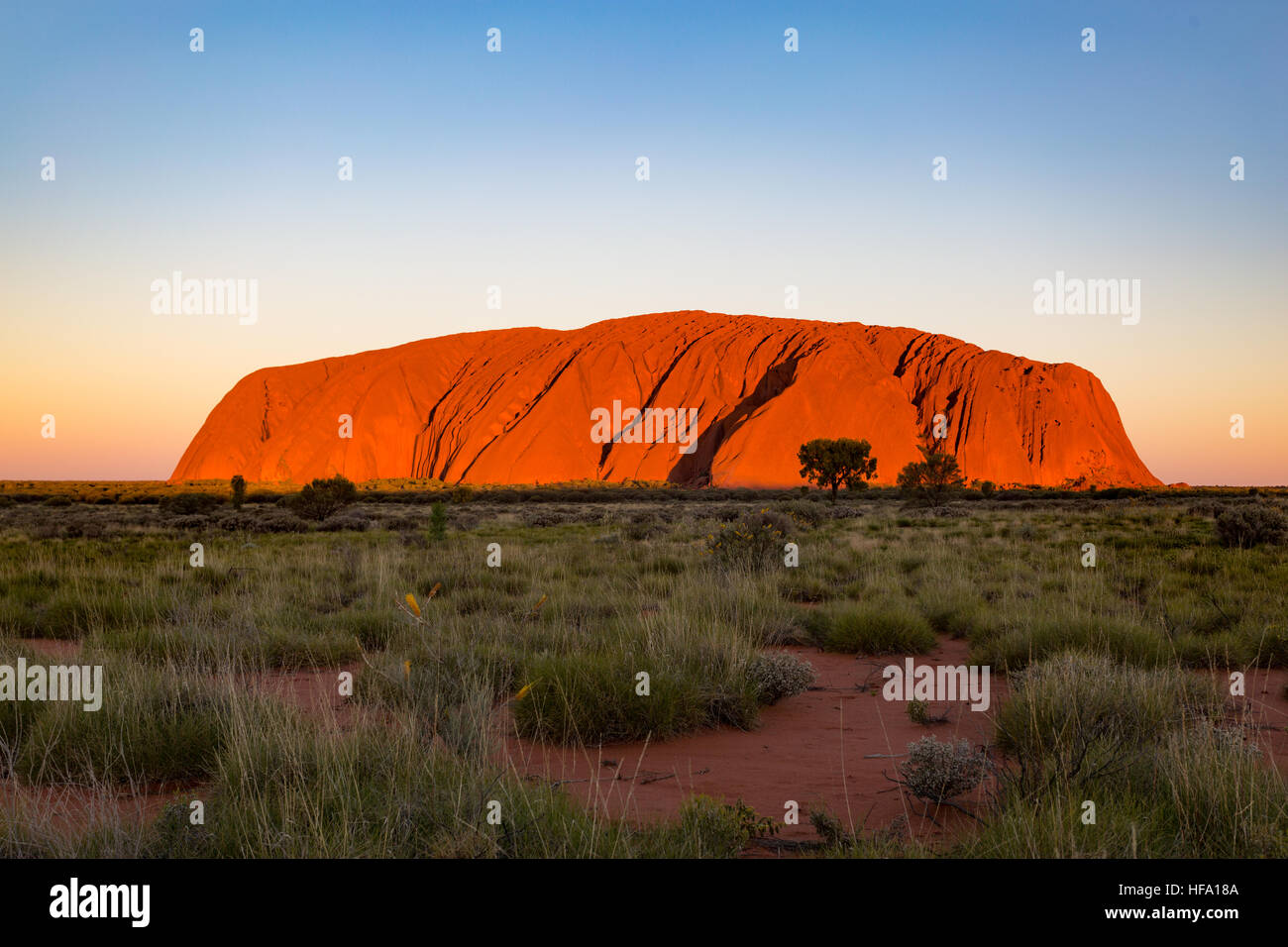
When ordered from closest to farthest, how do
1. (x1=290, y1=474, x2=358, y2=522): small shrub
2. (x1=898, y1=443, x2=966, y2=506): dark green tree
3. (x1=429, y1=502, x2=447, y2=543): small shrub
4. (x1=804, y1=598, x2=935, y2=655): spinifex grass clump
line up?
(x1=804, y1=598, x2=935, y2=655): spinifex grass clump, (x1=429, y1=502, x2=447, y2=543): small shrub, (x1=290, y1=474, x2=358, y2=522): small shrub, (x1=898, y1=443, x2=966, y2=506): dark green tree

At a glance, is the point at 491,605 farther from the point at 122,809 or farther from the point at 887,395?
the point at 887,395

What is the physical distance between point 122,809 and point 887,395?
89814 mm

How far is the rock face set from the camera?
86.1 meters

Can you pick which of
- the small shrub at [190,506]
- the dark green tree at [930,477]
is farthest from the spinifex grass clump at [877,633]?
the dark green tree at [930,477]

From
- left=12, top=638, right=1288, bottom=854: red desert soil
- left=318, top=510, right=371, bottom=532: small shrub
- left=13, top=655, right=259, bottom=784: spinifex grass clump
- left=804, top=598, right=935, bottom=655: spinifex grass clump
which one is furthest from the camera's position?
left=318, top=510, right=371, bottom=532: small shrub

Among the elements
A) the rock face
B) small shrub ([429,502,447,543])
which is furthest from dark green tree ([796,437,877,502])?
small shrub ([429,502,447,543])

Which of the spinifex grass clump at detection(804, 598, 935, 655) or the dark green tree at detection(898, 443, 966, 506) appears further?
the dark green tree at detection(898, 443, 966, 506)

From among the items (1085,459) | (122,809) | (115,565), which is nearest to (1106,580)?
(122,809)

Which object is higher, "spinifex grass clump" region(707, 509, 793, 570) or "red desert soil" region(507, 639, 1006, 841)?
"spinifex grass clump" region(707, 509, 793, 570)

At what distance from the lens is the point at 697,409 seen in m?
91.7

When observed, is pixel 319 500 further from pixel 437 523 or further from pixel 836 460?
pixel 836 460

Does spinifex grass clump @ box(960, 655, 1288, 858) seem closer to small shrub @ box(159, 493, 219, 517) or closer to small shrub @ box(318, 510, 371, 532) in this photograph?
small shrub @ box(318, 510, 371, 532)
